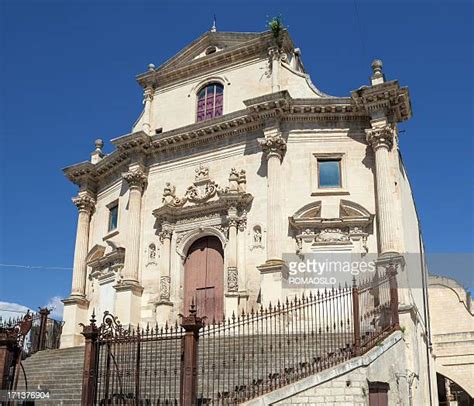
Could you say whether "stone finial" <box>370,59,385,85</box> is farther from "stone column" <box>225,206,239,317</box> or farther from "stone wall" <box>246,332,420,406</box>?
"stone wall" <box>246,332,420,406</box>

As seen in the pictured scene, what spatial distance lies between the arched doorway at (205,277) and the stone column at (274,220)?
2.49 meters

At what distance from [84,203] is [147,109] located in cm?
511

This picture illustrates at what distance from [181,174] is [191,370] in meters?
12.0

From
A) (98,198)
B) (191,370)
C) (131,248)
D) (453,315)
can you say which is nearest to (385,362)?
(191,370)

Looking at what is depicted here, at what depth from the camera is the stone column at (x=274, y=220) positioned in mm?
17562

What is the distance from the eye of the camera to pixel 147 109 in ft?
78.4

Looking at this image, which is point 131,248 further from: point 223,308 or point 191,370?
point 191,370

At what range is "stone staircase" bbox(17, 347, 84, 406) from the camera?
13203 millimetres

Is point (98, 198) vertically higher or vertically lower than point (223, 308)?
higher

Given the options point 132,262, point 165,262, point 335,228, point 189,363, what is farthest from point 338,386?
point 132,262

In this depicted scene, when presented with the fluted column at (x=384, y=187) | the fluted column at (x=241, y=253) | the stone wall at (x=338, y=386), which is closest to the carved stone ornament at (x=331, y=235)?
the fluted column at (x=384, y=187)

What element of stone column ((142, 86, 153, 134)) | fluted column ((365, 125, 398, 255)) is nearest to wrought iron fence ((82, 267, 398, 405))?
fluted column ((365, 125, 398, 255))

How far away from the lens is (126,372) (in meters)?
12.1

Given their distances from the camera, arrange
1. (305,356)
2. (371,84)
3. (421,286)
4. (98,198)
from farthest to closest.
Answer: (98,198) → (421,286) → (371,84) → (305,356)
